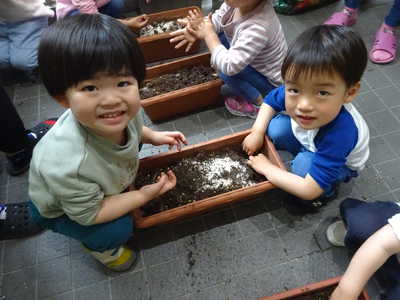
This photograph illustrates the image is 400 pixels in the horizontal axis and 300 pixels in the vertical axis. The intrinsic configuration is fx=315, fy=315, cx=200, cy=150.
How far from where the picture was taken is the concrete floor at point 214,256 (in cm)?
108

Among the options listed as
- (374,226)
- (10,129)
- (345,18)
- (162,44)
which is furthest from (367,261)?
(345,18)

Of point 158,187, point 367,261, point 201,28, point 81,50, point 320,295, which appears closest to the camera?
point 81,50

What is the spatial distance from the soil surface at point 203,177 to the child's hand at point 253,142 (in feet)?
0.23

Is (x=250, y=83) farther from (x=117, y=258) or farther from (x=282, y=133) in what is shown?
(x=117, y=258)

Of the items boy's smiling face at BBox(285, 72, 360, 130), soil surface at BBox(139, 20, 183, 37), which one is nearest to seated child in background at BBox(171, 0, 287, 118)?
soil surface at BBox(139, 20, 183, 37)

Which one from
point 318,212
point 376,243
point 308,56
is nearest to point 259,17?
point 308,56

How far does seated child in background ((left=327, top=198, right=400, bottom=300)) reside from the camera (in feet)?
2.56

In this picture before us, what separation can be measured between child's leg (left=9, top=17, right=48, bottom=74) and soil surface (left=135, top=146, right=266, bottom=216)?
1103 mm

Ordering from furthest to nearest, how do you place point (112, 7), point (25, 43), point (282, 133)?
point (112, 7)
point (25, 43)
point (282, 133)

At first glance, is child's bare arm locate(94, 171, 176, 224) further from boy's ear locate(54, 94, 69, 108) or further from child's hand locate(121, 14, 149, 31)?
child's hand locate(121, 14, 149, 31)

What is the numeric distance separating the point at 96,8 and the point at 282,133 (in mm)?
1248

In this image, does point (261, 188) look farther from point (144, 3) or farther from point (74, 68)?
point (144, 3)

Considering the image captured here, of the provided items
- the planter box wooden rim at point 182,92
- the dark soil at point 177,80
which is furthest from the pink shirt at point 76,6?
the planter box wooden rim at point 182,92

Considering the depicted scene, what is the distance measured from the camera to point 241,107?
152 cm
